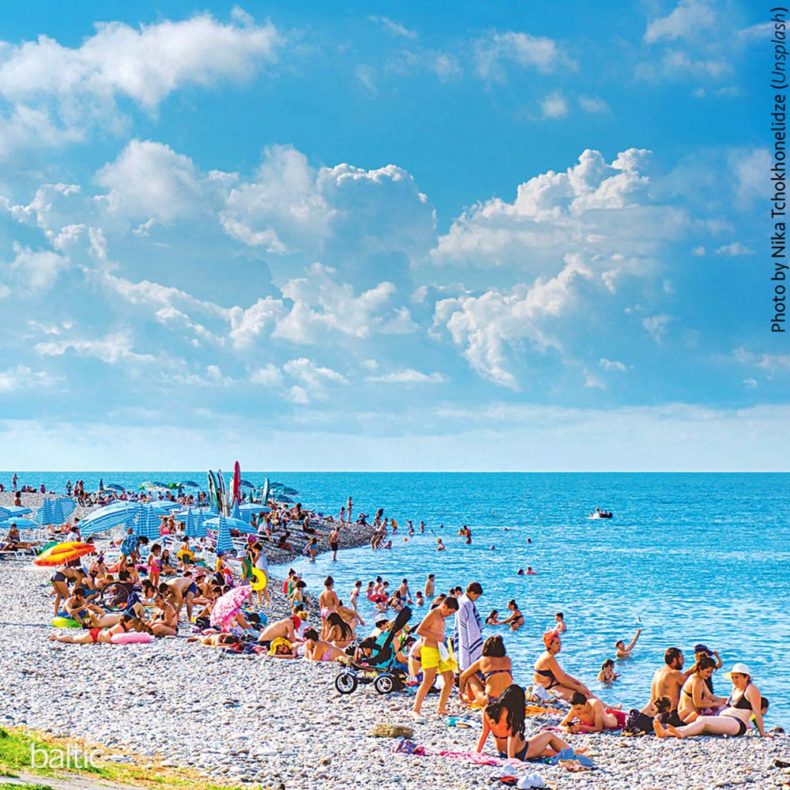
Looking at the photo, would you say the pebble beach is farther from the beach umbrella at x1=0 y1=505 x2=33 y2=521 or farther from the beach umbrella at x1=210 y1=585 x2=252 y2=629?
the beach umbrella at x1=0 y1=505 x2=33 y2=521

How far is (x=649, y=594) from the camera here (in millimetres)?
40031

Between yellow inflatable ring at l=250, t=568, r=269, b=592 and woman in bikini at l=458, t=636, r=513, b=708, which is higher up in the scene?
woman in bikini at l=458, t=636, r=513, b=708

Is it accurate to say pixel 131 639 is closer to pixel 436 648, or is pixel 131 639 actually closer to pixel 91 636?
pixel 91 636

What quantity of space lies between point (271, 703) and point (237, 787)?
462 cm

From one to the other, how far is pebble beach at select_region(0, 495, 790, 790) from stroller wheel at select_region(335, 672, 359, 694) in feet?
0.48

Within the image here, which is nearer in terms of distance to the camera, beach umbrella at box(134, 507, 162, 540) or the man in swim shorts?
the man in swim shorts

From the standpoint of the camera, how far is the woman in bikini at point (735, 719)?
44.4ft

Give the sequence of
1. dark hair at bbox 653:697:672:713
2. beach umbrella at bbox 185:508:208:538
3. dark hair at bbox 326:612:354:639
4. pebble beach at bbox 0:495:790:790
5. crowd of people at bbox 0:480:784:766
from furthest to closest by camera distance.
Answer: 1. beach umbrella at bbox 185:508:208:538
2. dark hair at bbox 326:612:354:639
3. dark hair at bbox 653:697:672:713
4. crowd of people at bbox 0:480:784:766
5. pebble beach at bbox 0:495:790:790

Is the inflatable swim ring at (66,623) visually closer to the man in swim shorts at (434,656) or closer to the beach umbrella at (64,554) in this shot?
the beach umbrella at (64,554)

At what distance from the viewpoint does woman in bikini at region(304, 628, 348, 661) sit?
1844 centimetres

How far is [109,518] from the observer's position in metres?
34.3

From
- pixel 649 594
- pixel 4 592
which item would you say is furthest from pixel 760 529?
pixel 4 592

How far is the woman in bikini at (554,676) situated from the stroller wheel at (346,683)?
10.4 feet

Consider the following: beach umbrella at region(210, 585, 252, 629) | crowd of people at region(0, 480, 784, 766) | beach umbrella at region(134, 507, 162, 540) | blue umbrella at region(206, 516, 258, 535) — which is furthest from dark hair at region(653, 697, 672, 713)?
blue umbrella at region(206, 516, 258, 535)
